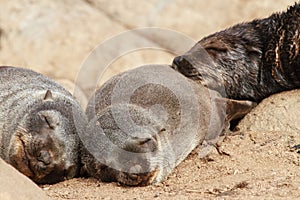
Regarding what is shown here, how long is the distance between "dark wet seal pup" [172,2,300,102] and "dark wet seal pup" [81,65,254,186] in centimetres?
34

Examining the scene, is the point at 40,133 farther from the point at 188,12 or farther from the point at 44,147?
the point at 188,12

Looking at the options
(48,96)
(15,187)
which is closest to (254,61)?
(48,96)

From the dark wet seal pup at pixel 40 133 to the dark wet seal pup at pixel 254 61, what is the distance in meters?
1.76

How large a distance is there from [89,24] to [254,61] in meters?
5.43

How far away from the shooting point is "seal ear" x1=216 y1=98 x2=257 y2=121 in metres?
7.41

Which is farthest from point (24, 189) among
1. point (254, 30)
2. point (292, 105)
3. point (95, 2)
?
point (95, 2)

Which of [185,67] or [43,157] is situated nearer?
[43,157]

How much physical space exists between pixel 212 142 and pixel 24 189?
236 cm

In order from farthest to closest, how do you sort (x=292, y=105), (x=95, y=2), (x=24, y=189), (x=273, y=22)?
(x=95, y=2) → (x=273, y=22) → (x=292, y=105) → (x=24, y=189)

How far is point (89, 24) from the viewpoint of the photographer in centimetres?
1291

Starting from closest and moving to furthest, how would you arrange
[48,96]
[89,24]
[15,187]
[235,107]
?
1. [15,187]
2. [48,96]
3. [235,107]
4. [89,24]

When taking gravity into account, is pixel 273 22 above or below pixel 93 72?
above

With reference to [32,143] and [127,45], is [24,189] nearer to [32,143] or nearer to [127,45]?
[32,143]

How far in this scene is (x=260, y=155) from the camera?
6582mm
